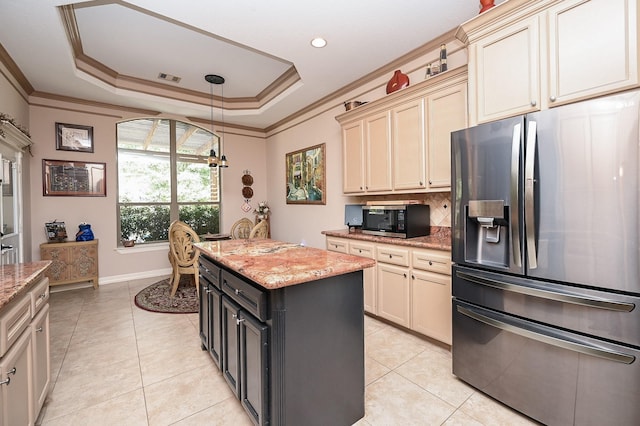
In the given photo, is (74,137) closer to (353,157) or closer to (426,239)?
(353,157)

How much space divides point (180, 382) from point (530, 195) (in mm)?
2622

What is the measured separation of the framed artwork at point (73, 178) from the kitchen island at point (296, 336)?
409cm

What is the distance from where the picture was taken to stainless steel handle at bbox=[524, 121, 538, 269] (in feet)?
5.18

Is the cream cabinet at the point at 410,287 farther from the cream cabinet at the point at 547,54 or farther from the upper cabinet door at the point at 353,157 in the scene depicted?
the cream cabinet at the point at 547,54

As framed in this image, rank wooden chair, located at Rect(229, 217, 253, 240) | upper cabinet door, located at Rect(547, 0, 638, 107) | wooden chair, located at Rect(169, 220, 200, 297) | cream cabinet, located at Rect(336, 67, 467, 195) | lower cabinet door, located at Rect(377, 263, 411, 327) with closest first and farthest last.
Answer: upper cabinet door, located at Rect(547, 0, 638, 107)
cream cabinet, located at Rect(336, 67, 467, 195)
lower cabinet door, located at Rect(377, 263, 411, 327)
wooden chair, located at Rect(169, 220, 200, 297)
wooden chair, located at Rect(229, 217, 253, 240)

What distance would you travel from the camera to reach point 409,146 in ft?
9.47

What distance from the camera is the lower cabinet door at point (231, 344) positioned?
1.69m

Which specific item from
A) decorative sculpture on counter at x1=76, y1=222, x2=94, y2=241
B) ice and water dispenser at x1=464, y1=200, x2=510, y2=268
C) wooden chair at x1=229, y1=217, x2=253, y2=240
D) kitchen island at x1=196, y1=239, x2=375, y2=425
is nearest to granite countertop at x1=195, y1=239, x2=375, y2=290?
kitchen island at x1=196, y1=239, x2=375, y2=425

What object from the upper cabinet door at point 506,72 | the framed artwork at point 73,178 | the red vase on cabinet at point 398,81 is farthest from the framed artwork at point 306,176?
the framed artwork at point 73,178

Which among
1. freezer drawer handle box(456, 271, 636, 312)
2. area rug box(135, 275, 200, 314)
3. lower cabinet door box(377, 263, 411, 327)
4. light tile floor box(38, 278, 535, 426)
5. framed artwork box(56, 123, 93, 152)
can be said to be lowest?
light tile floor box(38, 278, 535, 426)

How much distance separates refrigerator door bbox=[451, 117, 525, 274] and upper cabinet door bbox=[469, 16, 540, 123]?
0.25 metres

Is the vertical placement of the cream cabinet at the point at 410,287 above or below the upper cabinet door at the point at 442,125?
below

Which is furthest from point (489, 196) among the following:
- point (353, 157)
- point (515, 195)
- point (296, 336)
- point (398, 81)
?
point (353, 157)

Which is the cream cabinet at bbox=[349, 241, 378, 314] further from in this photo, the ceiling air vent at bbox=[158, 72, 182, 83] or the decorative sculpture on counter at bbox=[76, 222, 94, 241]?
the decorative sculpture on counter at bbox=[76, 222, 94, 241]
